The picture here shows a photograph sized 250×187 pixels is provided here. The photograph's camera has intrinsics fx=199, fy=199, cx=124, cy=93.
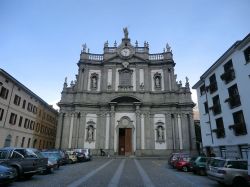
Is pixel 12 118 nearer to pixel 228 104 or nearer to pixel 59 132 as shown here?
pixel 59 132

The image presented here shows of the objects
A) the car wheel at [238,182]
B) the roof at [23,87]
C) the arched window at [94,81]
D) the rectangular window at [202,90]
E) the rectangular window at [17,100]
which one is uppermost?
the arched window at [94,81]

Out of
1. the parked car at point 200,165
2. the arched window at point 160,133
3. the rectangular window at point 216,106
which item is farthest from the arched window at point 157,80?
the parked car at point 200,165

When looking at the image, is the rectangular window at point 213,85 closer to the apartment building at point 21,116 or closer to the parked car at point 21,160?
the parked car at point 21,160

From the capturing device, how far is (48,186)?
913 centimetres

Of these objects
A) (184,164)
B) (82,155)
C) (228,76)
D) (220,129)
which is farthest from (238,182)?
(82,155)

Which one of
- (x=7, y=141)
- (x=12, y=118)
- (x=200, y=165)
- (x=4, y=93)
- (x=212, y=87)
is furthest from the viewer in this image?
(x=12, y=118)

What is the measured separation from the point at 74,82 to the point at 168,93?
1755 cm

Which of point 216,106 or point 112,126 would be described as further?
point 112,126

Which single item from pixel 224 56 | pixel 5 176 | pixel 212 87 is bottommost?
pixel 5 176

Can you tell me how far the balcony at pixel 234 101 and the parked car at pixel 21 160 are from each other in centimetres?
1738

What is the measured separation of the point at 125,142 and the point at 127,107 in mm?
5960

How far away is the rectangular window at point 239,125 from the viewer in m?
17.8

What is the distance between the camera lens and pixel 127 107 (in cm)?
3491

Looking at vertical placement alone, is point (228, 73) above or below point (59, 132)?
above
